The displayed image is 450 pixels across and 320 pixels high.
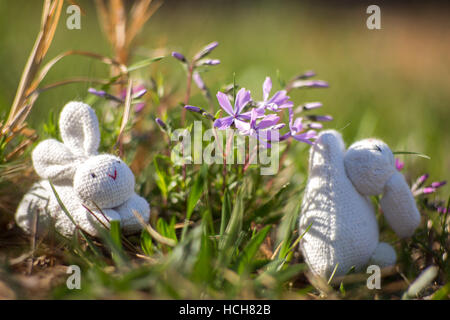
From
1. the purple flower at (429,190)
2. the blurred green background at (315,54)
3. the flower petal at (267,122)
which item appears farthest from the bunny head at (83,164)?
the purple flower at (429,190)

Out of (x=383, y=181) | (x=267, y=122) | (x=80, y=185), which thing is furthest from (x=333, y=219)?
(x=80, y=185)

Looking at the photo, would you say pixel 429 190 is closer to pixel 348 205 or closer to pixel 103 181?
pixel 348 205

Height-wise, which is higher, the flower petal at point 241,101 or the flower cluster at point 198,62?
the flower cluster at point 198,62

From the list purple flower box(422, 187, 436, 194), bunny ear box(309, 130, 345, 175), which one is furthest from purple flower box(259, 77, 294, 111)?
purple flower box(422, 187, 436, 194)

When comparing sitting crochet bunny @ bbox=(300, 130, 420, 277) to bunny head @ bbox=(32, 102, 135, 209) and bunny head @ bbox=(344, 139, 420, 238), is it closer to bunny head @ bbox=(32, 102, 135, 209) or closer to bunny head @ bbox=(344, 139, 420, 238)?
bunny head @ bbox=(344, 139, 420, 238)

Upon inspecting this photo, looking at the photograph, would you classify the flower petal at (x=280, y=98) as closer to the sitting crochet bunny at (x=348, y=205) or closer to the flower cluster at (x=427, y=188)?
the sitting crochet bunny at (x=348, y=205)

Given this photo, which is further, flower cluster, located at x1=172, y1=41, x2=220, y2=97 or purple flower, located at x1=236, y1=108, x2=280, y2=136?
flower cluster, located at x1=172, y1=41, x2=220, y2=97

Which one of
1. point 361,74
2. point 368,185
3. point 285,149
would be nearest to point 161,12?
point 361,74
